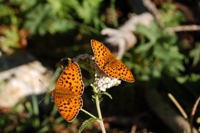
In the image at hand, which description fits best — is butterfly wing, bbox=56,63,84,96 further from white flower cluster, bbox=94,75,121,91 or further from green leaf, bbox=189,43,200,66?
green leaf, bbox=189,43,200,66

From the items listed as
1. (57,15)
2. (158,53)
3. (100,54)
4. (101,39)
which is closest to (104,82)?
(100,54)

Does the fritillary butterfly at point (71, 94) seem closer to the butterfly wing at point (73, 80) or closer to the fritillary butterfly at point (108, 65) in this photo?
the butterfly wing at point (73, 80)

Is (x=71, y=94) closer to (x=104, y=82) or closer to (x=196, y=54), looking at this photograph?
(x=104, y=82)

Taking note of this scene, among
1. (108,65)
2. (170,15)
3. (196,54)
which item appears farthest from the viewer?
(170,15)

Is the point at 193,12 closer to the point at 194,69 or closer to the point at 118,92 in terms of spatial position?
the point at 194,69

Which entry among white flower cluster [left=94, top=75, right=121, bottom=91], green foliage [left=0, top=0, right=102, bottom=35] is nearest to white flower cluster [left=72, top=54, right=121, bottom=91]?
white flower cluster [left=94, top=75, right=121, bottom=91]

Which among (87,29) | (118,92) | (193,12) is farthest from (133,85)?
(193,12)
